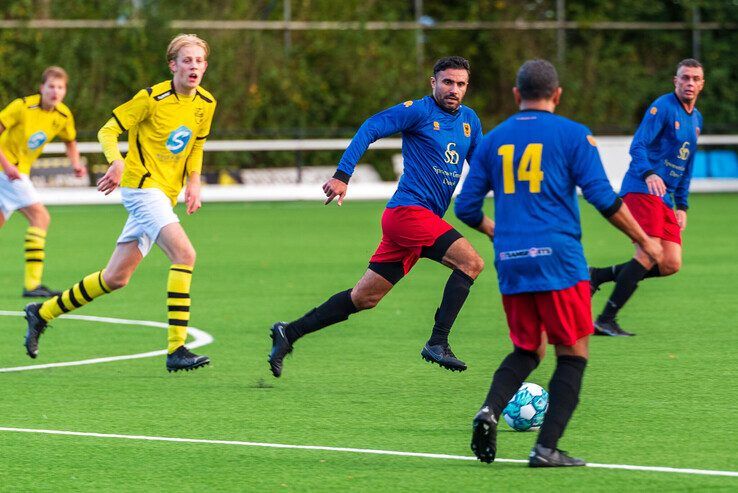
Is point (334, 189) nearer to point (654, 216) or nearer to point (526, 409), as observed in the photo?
point (526, 409)

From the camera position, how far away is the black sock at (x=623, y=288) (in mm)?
11219

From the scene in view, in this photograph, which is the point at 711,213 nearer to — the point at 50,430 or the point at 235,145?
the point at 235,145

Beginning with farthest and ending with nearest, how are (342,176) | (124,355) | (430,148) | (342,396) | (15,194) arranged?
(15,194)
(124,355)
(430,148)
(342,176)
(342,396)

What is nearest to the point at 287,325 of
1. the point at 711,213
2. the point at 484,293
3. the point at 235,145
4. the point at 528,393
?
the point at 528,393

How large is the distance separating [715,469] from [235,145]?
2669 centimetres

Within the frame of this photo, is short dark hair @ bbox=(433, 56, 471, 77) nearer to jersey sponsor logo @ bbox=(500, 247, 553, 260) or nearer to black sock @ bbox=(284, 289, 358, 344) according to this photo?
black sock @ bbox=(284, 289, 358, 344)

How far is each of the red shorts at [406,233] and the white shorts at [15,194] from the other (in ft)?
20.1

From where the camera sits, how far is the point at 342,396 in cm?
841

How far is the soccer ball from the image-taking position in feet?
23.8

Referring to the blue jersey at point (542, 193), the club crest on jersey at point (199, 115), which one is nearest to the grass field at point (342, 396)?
the blue jersey at point (542, 193)

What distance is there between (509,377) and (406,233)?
278 centimetres

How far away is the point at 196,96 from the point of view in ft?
31.3

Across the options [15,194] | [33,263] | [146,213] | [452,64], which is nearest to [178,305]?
[146,213]

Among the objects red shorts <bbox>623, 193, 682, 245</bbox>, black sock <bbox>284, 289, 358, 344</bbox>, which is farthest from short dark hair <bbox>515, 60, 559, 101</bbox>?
red shorts <bbox>623, 193, 682, 245</bbox>
